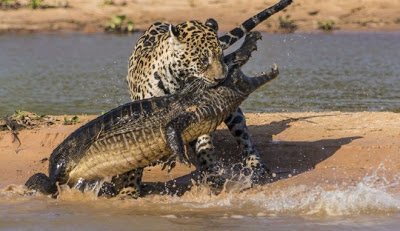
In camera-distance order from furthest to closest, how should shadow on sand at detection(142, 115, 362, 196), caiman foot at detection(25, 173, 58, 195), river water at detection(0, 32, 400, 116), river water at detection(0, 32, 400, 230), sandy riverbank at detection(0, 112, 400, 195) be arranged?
1. river water at detection(0, 32, 400, 116)
2. shadow on sand at detection(142, 115, 362, 196)
3. sandy riverbank at detection(0, 112, 400, 195)
4. caiman foot at detection(25, 173, 58, 195)
5. river water at detection(0, 32, 400, 230)

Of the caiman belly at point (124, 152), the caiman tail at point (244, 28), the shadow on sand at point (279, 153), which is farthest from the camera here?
the caiman tail at point (244, 28)

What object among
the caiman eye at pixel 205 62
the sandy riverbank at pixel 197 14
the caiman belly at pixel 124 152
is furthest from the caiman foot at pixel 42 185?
the sandy riverbank at pixel 197 14

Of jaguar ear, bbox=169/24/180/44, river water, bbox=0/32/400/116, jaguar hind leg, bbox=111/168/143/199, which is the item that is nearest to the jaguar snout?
jaguar ear, bbox=169/24/180/44

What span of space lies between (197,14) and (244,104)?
11340 millimetres

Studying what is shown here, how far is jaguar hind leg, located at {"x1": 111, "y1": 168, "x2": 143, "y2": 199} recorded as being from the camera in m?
8.20

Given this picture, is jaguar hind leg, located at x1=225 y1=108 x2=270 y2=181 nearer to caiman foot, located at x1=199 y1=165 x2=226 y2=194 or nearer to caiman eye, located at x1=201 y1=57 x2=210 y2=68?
caiman foot, located at x1=199 y1=165 x2=226 y2=194

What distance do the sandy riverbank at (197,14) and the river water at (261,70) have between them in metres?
0.97

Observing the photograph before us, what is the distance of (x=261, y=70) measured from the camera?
665 inches

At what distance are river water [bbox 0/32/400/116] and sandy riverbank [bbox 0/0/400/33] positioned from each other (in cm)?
97

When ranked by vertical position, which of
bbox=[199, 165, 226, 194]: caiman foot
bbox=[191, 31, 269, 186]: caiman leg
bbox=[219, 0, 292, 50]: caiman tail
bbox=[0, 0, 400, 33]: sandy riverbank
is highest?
bbox=[219, 0, 292, 50]: caiman tail

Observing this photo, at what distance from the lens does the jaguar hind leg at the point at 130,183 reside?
8.20 meters

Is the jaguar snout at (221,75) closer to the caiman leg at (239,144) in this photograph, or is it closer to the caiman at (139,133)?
the caiman at (139,133)

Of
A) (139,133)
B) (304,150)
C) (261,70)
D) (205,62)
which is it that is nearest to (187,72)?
(205,62)

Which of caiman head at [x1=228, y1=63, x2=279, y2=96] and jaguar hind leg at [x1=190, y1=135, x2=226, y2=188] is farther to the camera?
jaguar hind leg at [x1=190, y1=135, x2=226, y2=188]
